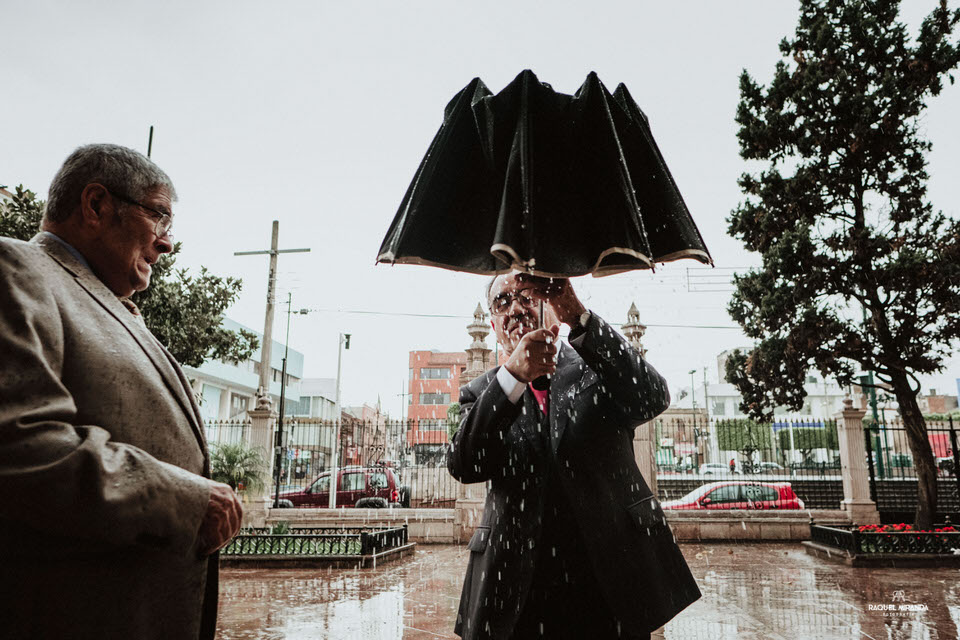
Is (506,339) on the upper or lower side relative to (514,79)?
lower

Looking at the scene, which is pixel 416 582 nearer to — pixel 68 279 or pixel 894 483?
pixel 68 279

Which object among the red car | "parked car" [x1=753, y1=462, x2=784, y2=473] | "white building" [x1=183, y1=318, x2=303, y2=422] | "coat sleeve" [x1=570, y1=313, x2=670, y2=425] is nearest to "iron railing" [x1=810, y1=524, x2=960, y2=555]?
the red car

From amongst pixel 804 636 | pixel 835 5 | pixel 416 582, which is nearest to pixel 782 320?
pixel 835 5

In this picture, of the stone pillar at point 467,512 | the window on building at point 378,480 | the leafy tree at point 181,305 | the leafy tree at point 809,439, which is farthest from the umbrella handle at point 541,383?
the window on building at point 378,480

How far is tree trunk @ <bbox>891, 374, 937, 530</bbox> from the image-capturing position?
34.4 feet

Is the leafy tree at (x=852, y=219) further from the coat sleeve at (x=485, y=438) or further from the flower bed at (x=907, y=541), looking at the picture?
the coat sleeve at (x=485, y=438)

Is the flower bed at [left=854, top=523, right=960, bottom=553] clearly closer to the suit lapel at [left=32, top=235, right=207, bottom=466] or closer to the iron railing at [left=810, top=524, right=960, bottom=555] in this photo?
the iron railing at [left=810, top=524, right=960, bottom=555]

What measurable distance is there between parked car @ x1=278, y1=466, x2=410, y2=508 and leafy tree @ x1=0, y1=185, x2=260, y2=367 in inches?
320

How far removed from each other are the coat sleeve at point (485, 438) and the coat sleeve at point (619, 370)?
0.30 meters

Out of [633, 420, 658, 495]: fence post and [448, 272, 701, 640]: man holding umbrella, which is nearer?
[448, 272, 701, 640]: man holding umbrella

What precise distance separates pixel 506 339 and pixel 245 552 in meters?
9.25

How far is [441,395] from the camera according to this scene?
67312mm

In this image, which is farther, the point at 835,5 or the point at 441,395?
the point at 441,395

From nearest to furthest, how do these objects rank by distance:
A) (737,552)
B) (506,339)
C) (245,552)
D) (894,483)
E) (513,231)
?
1. (513,231)
2. (506,339)
3. (245,552)
4. (737,552)
5. (894,483)
